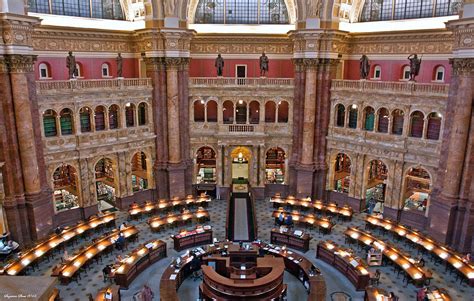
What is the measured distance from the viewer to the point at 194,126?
35062mm

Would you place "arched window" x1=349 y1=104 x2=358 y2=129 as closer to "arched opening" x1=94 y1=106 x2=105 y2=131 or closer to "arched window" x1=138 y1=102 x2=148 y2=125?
"arched window" x1=138 y1=102 x2=148 y2=125

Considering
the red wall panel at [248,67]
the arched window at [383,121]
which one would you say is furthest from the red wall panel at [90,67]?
the arched window at [383,121]

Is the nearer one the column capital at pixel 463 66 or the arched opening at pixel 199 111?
the column capital at pixel 463 66

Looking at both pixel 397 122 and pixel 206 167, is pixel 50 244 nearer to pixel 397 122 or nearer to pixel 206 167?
pixel 206 167

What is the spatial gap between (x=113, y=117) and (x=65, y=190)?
7.53 metres

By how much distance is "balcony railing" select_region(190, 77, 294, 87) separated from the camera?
33844mm

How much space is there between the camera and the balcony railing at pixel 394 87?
26.7 m

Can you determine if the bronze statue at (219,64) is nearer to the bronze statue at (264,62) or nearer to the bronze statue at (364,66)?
the bronze statue at (264,62)

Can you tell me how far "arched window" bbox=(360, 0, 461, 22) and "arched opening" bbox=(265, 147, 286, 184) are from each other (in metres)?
15.2

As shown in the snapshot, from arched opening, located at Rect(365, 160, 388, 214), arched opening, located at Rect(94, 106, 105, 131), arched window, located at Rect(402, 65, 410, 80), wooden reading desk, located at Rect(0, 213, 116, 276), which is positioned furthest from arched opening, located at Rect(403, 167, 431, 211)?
arched opening, located at Rect(94, 106, 105, 131)

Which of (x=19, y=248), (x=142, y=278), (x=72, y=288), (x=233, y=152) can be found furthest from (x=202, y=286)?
(x=233, y=152)

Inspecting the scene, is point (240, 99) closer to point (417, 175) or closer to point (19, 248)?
point (417, 175)

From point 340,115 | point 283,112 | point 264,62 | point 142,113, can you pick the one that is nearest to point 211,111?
point 142,113

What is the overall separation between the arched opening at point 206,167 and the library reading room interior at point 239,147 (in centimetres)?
22
